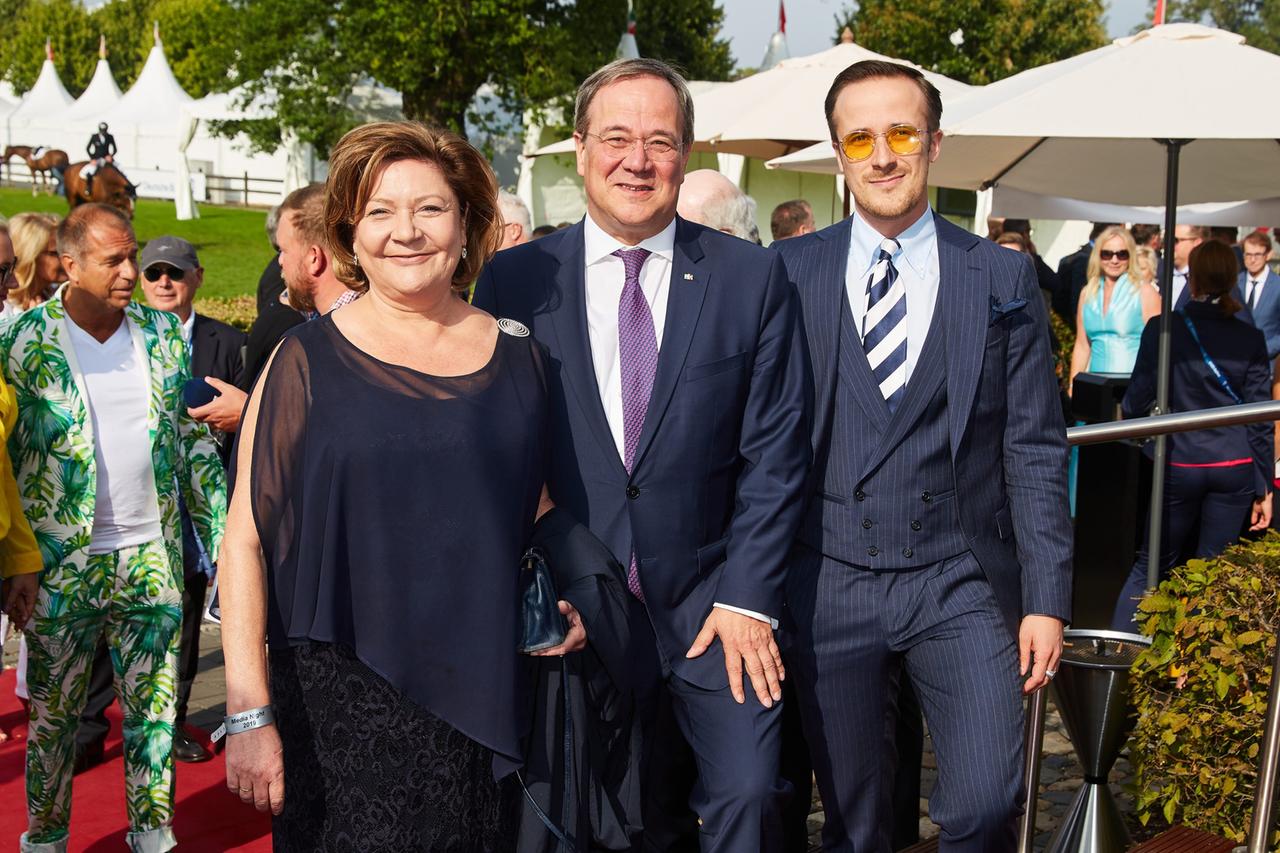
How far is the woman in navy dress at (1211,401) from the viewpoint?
24.4 ft

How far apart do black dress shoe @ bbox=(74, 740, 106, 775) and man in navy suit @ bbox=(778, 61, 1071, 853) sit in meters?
3.79

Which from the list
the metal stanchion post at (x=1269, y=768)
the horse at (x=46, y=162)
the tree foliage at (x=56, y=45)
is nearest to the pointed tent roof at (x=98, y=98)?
the horse at (x=46, y=162)

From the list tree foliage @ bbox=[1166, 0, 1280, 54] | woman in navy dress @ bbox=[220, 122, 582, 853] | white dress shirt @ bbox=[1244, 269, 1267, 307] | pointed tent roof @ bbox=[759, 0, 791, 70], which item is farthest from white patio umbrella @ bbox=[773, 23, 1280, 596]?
tree foliage @ bbox=[1166, 0, 1280, 54]

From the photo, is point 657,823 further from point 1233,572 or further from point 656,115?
point 1233,572

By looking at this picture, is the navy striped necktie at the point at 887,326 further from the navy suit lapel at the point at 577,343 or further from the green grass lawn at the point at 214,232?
the green grass lawn at the point at 214,232

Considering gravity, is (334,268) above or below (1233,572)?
above

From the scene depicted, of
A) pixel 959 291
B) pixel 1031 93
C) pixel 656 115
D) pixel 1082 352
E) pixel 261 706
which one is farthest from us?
pixel 1082 352

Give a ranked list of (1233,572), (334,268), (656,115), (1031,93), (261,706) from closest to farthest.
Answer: (261,706) → (334,268) → (656,115) → (1233,572) → (1031,93)

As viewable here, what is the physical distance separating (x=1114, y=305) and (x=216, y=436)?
6.60 metres

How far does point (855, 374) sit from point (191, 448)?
9.30ft

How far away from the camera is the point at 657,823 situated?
3596 millimetres

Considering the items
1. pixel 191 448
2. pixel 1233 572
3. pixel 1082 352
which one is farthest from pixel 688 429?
pixel 1082 352

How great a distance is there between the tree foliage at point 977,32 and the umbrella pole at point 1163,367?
3261cm

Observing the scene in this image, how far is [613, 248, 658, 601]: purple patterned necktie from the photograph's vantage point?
10.5ft
